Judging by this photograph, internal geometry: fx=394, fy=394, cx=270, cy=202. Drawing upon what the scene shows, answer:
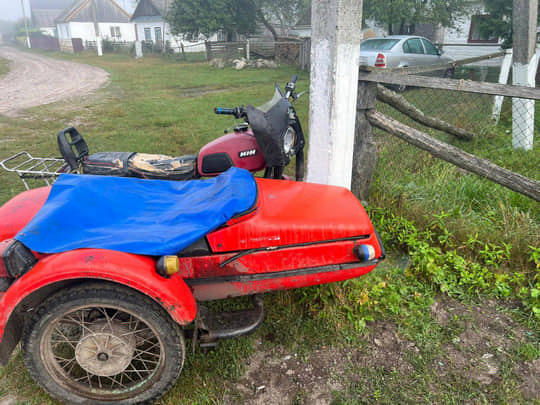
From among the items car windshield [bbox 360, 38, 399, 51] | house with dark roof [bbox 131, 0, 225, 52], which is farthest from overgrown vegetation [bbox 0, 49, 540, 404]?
house with dark roof [bbox 131, 0, 225, 52]

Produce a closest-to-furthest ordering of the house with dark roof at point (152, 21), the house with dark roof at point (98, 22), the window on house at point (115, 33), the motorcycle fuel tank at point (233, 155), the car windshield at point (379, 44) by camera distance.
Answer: the motorcycle fuel tank at point (233, 155) < the car windshield at point (379, 44) < the house with dark roof at point (152, 21) < the house with dark roof at point (98, 22) < the window on house at point (115, 33)

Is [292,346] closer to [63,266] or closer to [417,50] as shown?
[63,266]

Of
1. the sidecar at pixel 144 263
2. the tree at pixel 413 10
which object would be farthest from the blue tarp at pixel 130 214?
the tree at pixel 413 10

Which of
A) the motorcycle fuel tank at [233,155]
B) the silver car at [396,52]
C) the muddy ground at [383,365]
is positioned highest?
the silver car at [396,52]

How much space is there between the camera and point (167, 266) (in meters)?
1.96

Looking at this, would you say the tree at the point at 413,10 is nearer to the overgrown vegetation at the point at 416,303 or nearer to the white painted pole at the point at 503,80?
the white painted pole at the point at 503,80

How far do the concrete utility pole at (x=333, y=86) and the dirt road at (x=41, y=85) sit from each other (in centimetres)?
898

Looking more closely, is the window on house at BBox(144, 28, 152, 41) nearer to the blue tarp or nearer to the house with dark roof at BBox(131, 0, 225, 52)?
the house with dark roof at BBox(131, 0, 225, 52)

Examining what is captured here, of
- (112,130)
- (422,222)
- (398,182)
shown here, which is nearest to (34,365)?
(422,222)

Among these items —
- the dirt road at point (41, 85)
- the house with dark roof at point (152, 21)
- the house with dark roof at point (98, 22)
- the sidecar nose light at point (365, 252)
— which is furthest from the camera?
the house with dark roof at point (98, 22)

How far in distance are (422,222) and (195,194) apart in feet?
7.56

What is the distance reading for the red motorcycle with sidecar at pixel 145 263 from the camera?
1.99 m

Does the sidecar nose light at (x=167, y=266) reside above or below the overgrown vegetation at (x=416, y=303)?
above

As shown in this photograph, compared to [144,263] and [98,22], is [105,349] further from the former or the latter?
[98,22]
